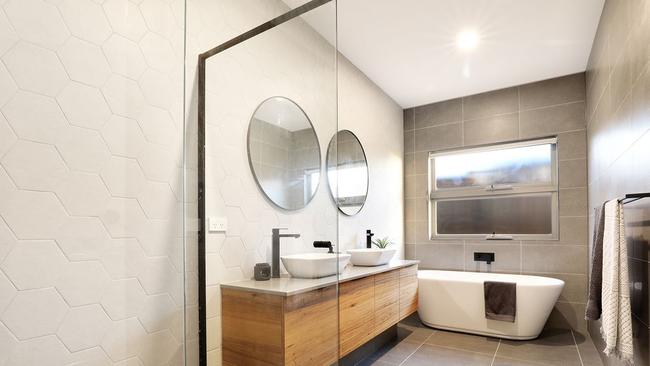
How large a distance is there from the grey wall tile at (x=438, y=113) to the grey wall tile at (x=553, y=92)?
721mm

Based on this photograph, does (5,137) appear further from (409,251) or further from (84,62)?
(409,251)

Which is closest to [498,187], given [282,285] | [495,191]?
[495,191]

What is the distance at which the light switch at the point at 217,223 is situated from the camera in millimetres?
1814

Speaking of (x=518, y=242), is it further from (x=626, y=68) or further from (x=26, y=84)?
(x=26, y=84)

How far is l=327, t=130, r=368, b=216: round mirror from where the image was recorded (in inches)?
127

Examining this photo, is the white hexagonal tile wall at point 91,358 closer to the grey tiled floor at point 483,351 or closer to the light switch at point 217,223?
the light switch at point 217,223

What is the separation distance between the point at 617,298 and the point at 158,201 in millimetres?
2203

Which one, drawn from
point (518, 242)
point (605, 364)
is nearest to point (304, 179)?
point (605, 364)

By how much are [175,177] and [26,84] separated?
2.21 ft

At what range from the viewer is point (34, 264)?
4.25 ft

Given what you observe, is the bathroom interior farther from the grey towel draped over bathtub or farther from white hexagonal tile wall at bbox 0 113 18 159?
the grey towel draped over bathtub

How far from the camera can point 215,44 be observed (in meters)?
2.05

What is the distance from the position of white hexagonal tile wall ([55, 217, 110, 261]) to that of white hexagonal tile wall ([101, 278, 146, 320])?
159 millimetres

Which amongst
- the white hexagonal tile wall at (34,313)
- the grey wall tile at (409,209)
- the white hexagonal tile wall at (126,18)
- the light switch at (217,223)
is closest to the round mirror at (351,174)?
the grey wall tile at (409,209)
